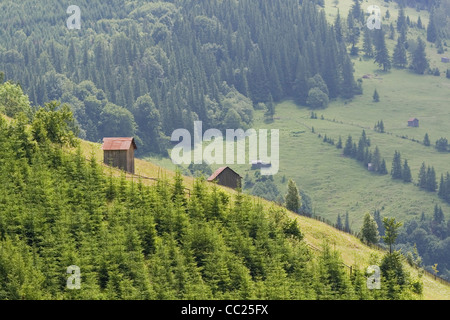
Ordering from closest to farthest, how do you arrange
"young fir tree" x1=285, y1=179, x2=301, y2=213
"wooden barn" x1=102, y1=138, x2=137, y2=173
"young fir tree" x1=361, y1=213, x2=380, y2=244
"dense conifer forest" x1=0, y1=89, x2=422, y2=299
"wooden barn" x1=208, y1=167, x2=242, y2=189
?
"dense conifer forest" x1=0, y1=89, x2=422, y2=299, "wooden barn" x1=102, y1=138, x2=137, y2=173, "young fir tree" x1=361, y1=213, x2=380, y2=244, "young fir tree" x1=285, y1=179, x2=301, y2=213, "wooden barn" x1=208, y1=167, x2=242, y2=189

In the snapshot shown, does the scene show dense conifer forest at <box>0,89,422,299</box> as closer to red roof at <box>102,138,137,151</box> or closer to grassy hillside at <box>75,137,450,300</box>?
grassy hillside at <box>75,137,450,300</box>

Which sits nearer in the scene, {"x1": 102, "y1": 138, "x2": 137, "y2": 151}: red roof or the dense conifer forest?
the dense conifer forest

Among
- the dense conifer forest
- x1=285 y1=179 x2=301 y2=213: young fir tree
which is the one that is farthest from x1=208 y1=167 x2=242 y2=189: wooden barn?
the dense conifer forest

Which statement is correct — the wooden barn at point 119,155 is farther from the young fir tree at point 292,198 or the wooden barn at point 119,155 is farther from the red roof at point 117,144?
the young fir tree at point 292,198

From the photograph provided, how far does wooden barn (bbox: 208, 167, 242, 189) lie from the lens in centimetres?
13588

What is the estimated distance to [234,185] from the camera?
13850 cm

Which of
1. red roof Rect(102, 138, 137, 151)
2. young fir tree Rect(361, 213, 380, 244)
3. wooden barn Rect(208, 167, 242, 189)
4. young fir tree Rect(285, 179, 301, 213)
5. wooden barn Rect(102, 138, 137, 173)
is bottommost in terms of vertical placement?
young fir tree Rect(361, 213, 380, 244)

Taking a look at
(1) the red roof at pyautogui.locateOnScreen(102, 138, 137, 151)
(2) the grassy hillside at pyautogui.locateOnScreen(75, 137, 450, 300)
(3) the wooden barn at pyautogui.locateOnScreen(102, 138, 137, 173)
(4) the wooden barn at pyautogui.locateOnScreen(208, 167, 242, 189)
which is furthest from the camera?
(4) the wooden barn at pyautogui.locateOnScreen(208, 167, 242, 189)

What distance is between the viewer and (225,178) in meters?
137

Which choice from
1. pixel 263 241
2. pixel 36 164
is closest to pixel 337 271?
pixel 263 241

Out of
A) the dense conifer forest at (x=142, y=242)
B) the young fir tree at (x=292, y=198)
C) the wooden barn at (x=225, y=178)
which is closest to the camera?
the dense conifer forest at (x=142, y=242)

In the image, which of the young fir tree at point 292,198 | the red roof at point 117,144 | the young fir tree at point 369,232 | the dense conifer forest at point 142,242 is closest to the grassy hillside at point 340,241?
the young fir tree at point 369,232

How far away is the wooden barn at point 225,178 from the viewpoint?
136 m
